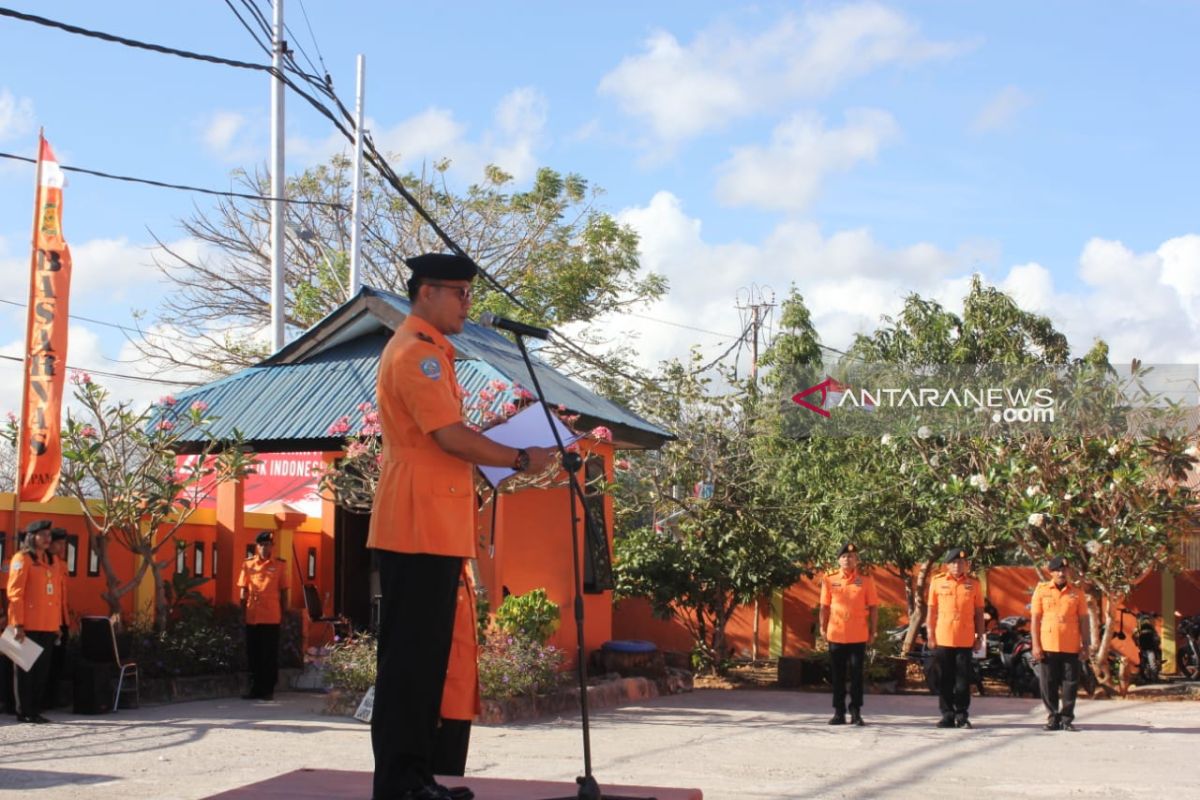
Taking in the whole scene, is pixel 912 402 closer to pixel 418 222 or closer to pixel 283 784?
pixel 418 222

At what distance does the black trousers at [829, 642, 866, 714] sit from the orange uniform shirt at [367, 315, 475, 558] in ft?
29.3

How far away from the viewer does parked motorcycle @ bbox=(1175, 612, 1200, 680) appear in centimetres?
1892

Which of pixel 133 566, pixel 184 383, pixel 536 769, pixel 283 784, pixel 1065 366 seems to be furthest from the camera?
pixel 184 383

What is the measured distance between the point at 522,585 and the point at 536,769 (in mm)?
5429

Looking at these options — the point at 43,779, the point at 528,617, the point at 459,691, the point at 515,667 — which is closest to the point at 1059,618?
the point at 528,617

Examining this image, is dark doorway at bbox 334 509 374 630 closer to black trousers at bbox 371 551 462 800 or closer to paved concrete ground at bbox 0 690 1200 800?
paved concrete ground at bbox 0 690 1200 800

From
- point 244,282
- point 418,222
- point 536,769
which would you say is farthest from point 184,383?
point 536,769

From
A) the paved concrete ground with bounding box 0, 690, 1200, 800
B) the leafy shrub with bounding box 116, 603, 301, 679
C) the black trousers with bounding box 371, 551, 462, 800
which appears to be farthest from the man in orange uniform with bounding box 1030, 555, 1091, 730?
the black trousers with bounding box 371, 551, 462, 800

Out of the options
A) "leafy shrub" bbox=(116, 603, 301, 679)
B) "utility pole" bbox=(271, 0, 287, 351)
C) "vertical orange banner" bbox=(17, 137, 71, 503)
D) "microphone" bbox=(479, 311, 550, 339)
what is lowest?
"leafy shrub" bbox=(116, 603, 301, 679)

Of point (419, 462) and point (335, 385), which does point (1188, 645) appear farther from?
point (419, 462)

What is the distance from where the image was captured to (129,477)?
42.4 feet

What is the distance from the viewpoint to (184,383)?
89.5 ft

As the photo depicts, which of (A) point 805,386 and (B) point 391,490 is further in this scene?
(A) point 805,386

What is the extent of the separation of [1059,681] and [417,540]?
10.1 m
